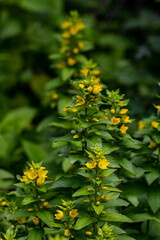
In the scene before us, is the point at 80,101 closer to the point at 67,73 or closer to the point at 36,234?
the point at 36,234

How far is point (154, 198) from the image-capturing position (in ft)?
7.69

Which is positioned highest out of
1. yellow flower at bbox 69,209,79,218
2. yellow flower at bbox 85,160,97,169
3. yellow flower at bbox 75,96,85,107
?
yellow flower at bbox 75,96,85,107

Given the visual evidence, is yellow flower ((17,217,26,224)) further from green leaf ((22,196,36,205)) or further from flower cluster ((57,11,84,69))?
flower cluster ((57,11,84,69))

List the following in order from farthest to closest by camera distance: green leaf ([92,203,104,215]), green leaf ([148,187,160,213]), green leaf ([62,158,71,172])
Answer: green leaf ([62,158,71,172])
green leaf ([148,187,160,213])
green leaf ([92,203,104,215])

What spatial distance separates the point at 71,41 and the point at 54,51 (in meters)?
2.17

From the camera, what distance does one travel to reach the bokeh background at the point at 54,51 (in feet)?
16.6

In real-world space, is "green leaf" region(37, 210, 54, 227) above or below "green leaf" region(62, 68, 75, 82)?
below

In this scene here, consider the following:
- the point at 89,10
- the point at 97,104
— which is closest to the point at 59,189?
the point at 97,104

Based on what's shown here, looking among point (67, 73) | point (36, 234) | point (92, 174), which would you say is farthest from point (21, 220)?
point (67, 73)

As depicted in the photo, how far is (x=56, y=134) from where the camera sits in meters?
3.47

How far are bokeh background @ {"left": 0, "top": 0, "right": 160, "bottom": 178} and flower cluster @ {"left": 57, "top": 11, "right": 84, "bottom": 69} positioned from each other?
1285 millimetres

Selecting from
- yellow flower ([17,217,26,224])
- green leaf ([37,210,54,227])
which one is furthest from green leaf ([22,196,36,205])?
yellow flower ([17,217,26,224])

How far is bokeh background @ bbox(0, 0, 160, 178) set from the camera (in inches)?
199

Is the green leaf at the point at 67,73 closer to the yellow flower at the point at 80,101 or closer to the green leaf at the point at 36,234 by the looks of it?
the yellow flower at the point at 80,101
